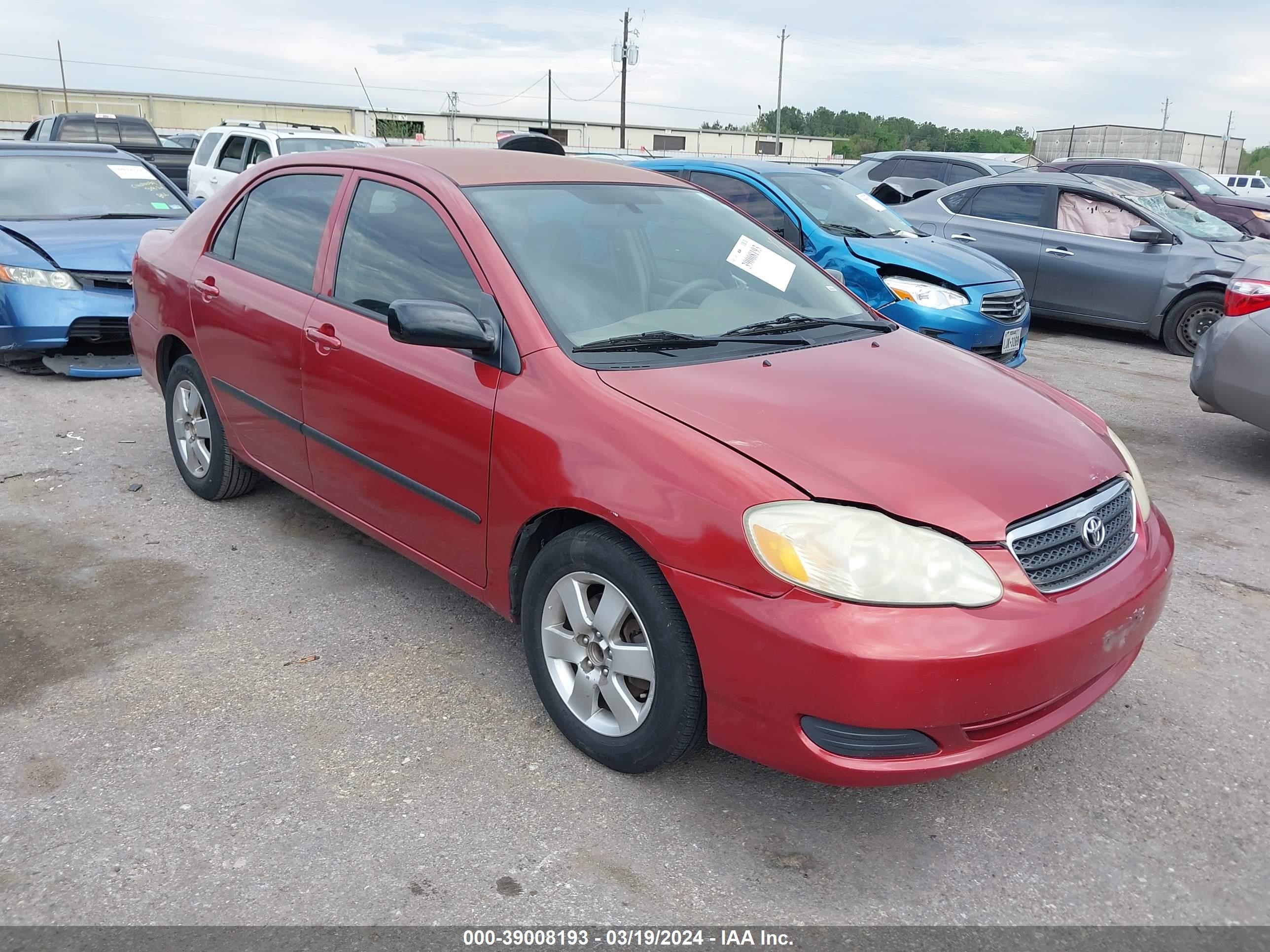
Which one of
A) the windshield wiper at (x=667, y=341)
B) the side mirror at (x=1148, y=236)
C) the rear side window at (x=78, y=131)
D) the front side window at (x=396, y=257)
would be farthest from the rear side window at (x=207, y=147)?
the windshield wiper at (x=667, y=341)

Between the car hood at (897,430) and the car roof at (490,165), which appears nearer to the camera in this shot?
the car hood at (897,430)

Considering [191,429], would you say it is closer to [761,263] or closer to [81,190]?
[761,263]

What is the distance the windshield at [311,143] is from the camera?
11961mm

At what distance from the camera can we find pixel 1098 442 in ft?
9.91

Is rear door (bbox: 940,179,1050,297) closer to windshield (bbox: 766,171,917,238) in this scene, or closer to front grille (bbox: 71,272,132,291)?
windshield (bbox: 766,171,917,238)

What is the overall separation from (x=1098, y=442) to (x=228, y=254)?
11.5 ft

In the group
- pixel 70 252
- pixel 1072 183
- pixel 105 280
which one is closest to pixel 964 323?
pixel 1072 183

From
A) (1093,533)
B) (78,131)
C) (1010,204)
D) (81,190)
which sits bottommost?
(1093,533)

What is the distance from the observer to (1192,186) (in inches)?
516

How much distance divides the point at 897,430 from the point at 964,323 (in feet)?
14.7

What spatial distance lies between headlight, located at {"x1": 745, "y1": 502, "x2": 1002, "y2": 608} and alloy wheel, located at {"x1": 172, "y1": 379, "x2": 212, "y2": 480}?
10.4ft

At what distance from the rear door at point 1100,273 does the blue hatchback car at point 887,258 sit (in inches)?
92.6

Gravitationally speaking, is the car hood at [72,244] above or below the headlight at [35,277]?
above

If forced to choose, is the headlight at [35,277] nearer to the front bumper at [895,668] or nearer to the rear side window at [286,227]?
the rear side window at [286,227]
